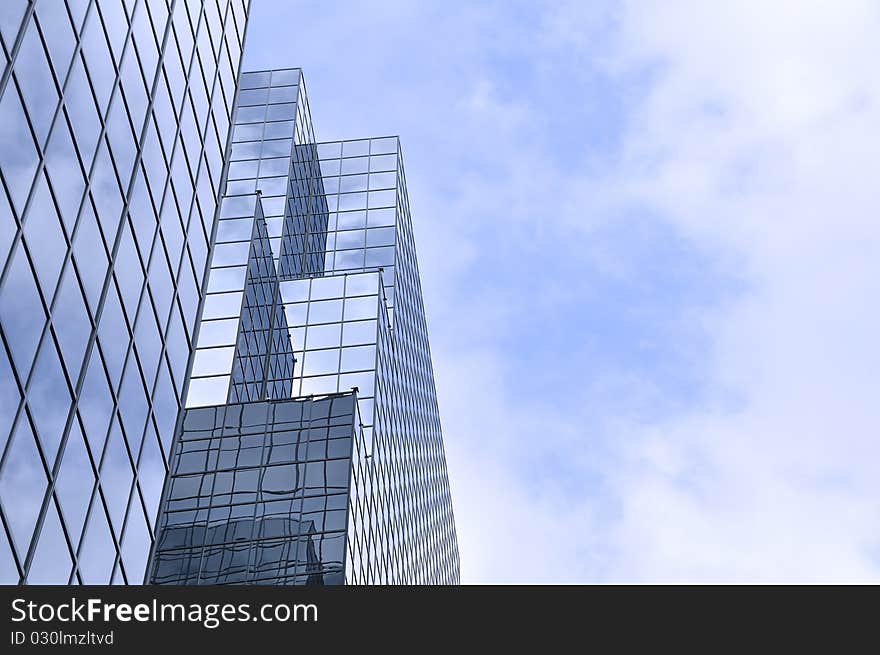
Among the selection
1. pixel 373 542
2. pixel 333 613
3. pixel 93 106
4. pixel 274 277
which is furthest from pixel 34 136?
pixel 274 277

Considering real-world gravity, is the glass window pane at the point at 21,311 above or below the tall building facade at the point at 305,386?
below

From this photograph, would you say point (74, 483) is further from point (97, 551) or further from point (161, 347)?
point (161, 347)

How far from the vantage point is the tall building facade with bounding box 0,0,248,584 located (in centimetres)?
2486

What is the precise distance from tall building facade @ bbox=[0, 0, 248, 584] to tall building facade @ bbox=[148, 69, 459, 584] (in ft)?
13.2

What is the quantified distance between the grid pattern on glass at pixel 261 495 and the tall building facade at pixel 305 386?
0.08 meters

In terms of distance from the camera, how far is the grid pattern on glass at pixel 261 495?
196 feet

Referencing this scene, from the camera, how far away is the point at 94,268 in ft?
95.4

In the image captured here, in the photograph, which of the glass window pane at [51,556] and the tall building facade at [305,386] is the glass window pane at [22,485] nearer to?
the glass window pane at [51,556]

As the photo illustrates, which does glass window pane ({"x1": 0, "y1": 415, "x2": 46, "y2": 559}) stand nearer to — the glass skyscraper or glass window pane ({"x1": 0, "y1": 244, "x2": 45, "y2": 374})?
the glass skyscraper

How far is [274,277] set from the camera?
86.9m

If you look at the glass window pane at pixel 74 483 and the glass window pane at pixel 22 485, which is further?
the glass window pane at pixel 74 483

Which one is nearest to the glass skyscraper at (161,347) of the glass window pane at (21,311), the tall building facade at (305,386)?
the glass window pane at (21,311)

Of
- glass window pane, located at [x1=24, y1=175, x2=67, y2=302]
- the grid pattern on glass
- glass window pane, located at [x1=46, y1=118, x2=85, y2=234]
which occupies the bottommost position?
glass window pane, located at [x1=24, y1=175, x2=67, y2=302]

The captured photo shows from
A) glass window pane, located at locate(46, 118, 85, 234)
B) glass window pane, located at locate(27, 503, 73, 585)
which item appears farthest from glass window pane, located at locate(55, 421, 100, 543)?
glass window pane, located at locate(46, 118, 85, 234)
